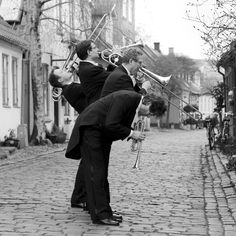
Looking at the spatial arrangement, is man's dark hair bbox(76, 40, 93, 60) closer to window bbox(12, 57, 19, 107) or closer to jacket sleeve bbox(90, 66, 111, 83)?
jacket sleeve bbox(90, 66, 111, 83)

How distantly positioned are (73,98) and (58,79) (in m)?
0.32

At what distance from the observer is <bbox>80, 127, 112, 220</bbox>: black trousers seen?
277 inches

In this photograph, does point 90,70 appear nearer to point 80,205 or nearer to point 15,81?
point 80,205

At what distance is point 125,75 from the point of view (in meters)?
7.21

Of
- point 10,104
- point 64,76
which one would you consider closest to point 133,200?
point 64,76

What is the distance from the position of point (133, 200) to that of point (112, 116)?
8.69ft

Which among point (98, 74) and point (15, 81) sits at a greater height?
point (15, 81)

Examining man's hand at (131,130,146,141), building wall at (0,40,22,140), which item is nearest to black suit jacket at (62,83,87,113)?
man's hand at (131,130,146,141)

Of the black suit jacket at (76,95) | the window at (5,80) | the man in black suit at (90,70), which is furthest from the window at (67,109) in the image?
the man in black suit at (90,70)

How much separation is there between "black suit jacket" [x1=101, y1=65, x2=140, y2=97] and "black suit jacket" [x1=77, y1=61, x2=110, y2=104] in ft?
1.76

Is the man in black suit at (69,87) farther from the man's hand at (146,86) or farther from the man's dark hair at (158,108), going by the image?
the man's dark hair at (158,108)

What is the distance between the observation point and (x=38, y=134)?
2245 centimetres

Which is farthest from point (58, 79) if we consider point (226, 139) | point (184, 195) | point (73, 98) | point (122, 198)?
point (226, 139)

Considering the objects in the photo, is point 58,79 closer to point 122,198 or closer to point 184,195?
point 122,198
